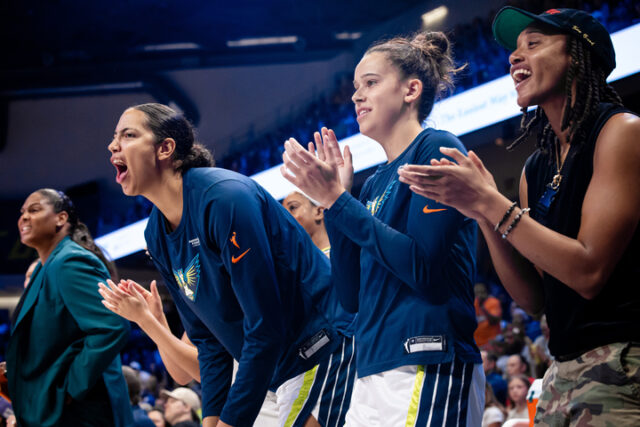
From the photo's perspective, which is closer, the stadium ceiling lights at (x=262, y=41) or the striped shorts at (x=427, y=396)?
the striped shorts at (x=427, y=396)

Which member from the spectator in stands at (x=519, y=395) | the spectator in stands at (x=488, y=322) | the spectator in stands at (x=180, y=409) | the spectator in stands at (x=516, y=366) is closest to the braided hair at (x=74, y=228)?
the spectator in stands at (x=180, y=409)

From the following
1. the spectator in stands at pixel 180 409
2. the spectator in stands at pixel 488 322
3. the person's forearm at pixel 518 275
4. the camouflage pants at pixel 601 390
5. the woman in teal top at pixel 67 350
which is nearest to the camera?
the camouflage pants at pixel 601 390

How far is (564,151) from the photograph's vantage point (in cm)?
161

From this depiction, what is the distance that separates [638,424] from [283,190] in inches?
433

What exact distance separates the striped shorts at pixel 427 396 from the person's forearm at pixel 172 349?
1094 mm

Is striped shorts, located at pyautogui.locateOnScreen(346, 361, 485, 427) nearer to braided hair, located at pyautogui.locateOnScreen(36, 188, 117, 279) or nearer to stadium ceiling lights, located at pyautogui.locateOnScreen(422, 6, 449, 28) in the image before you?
braided hair, located at pyautogui.locateOnScreen(36, 188, 117, 279)

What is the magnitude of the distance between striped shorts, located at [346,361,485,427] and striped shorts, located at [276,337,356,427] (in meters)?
0.36

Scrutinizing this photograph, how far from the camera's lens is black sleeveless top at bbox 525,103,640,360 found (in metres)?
1.34

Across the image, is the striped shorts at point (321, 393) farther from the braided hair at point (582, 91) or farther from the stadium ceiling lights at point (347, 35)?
the stadium ceiling lights at point (347, 35)

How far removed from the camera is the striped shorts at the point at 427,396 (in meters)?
1.57

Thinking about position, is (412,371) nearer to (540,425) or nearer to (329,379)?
(540,425)

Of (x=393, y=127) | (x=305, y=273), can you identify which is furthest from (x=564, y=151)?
(x=305, y=273)

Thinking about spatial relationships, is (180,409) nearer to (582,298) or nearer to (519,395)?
(519,395)

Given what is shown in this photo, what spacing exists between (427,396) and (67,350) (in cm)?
188
